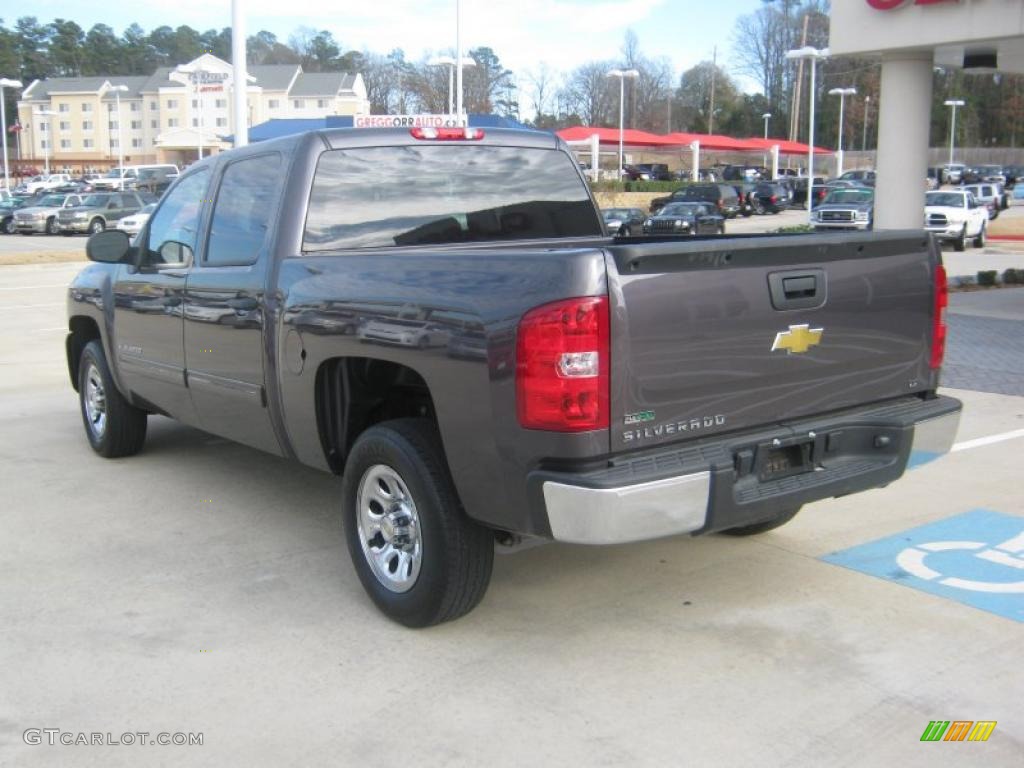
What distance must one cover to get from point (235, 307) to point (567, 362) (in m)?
2.29

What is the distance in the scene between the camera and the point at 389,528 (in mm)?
4336

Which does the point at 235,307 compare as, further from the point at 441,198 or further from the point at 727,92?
the point at 727,92

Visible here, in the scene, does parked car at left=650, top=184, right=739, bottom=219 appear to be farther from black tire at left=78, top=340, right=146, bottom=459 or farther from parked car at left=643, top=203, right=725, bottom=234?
black tire at left=78, top=340, right=146, bottom=459

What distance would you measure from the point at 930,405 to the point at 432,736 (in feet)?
8.37

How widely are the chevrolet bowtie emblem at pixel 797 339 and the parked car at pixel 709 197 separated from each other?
43388 millimetres

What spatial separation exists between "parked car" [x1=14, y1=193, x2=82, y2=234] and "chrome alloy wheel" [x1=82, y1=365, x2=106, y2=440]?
3512 cm

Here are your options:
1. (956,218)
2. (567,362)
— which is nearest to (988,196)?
(956,218)

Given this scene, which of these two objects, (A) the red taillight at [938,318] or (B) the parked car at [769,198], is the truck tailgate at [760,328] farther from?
(B) the parked car at [769,198]

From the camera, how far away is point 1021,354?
1166 cm

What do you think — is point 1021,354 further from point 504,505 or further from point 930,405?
point 504,505

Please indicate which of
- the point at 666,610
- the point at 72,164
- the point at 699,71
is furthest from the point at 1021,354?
the point at 699,71

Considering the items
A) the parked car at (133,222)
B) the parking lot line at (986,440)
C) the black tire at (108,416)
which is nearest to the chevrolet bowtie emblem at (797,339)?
the parking lot line at (986,440)

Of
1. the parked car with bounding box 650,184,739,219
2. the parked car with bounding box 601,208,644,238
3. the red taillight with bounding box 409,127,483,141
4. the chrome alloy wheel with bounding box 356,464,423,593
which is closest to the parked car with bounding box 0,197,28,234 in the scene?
the parked car with bounding box 601,208,644,238

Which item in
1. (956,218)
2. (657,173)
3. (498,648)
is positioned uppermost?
(657,173)
